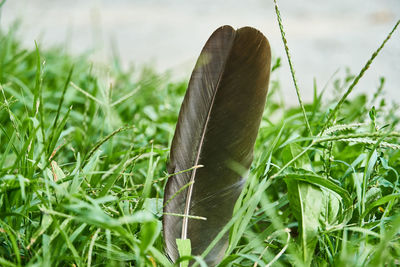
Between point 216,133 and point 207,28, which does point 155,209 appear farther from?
point 207,28

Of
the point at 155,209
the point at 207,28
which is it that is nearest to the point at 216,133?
the point at 155,209

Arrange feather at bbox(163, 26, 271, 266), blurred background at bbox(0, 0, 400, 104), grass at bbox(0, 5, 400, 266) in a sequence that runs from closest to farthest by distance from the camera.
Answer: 1. grass at bbox(0, 5, 400, 266)
2. feather at bbox(163, 26, 271, 266)
3. blurred background at bbox(0, 0, 400, 104)

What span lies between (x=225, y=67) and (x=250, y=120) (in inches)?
4.7

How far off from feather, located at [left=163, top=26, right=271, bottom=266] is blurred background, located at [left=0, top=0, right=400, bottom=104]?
1.52 m

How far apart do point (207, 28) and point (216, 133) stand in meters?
2.55

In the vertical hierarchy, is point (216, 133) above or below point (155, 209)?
above

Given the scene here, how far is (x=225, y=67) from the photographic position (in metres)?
0.79

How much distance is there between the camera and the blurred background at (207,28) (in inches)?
101

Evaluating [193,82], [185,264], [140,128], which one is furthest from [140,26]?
[185,264]

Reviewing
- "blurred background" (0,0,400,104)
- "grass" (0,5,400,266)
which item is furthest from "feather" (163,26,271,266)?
"blurred background" (0,0,400,104)

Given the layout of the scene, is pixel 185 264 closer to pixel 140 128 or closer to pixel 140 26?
pixel 140 128

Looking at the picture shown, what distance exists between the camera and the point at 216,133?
0.79 metres

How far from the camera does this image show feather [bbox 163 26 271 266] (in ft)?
2.49

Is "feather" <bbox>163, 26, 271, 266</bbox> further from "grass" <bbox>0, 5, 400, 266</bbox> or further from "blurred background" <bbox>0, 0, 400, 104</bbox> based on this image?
"blurred background" <bbox>0, 0, 400, 104</bbox>
